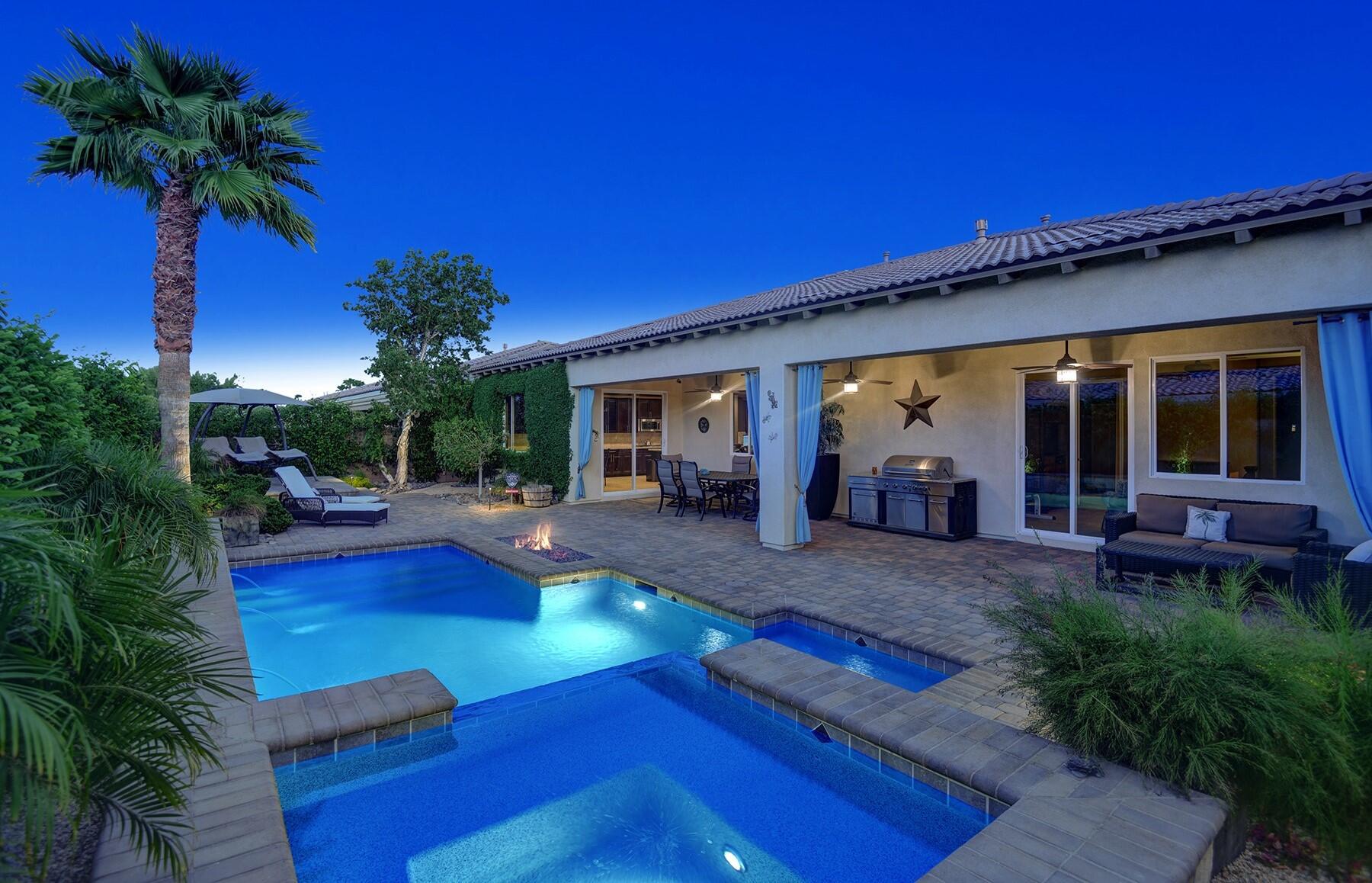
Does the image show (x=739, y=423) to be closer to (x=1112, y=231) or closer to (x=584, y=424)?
(x=584, y=424)

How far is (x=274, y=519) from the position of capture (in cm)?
1081

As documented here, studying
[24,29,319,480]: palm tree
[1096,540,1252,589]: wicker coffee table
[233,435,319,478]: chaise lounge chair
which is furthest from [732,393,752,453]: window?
[233,435,319,478]: chaise lounge chair

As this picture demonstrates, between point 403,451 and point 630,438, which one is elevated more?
point 630,438

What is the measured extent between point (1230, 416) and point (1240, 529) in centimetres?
160

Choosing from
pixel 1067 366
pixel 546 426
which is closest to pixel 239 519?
pixel 546 426

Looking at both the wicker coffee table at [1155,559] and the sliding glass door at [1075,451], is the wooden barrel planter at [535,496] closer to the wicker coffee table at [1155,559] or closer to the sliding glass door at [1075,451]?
the sliding glass door at [1075,451]

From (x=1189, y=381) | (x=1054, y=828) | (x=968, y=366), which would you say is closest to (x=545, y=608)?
(x=1054, y=828)

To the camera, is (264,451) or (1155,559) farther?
(264,451)

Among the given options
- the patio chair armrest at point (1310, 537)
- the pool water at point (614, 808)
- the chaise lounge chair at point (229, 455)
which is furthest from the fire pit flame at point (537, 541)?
the patio chair armrest at point (1310, 537)

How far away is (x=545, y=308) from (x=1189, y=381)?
20.7 metres

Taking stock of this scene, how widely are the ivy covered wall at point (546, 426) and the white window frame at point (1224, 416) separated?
11185 millimetres

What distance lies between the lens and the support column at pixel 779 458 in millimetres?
9570

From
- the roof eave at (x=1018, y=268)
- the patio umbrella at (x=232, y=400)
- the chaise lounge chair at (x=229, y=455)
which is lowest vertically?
the chaise lounge chair at (x=229, y=455)

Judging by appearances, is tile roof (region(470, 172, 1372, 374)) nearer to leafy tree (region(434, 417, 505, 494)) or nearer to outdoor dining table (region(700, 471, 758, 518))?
outdoor dining table (region(700, 471, 758, 518))
